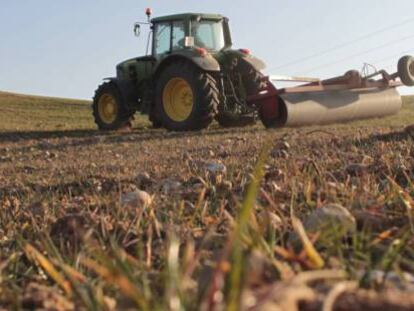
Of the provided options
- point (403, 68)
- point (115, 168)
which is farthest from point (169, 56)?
point (115, 168)

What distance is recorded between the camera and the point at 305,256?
94 cm

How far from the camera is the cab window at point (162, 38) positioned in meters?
10.8

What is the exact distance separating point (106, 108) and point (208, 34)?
268 centimetres

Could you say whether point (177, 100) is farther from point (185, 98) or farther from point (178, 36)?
point (178, 36)

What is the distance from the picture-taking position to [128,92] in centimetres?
1121

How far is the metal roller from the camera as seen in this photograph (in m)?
8.88

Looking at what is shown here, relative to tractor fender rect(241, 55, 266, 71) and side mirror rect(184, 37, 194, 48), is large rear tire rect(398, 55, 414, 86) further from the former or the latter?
side mirror rect(184, 37, 194, 48)

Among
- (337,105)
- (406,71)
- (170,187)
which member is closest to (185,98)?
(337,105)

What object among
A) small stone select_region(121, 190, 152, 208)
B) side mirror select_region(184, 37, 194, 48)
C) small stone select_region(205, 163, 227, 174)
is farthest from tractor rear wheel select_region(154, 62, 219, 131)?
small stone select_region(121, 190, 152, 208)

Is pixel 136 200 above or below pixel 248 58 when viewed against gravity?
below

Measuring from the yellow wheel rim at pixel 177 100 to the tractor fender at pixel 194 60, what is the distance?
379 mm

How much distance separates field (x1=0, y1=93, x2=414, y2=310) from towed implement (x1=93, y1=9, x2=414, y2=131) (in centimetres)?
454

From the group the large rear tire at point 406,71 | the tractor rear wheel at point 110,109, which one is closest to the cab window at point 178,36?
the tractor rear wheel at point 110,109

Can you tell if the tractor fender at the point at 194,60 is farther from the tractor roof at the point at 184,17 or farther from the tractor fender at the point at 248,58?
the tractor roof at the point at 184,17
